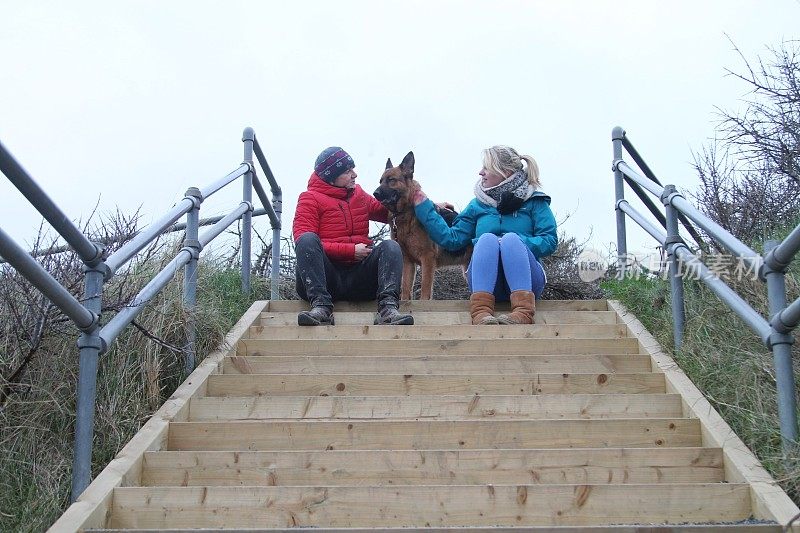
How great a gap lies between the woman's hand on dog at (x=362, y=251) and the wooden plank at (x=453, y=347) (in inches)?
37.8

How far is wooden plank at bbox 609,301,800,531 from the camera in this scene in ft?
11.4

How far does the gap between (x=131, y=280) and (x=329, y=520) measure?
2812 millimetres

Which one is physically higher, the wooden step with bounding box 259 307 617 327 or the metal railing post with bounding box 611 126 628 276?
the metal railing post with bounding box 611 126 628 276

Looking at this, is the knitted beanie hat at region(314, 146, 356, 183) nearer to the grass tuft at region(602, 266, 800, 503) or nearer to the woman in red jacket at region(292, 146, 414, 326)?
the woman in red jacket at region(292, 146, 414, 326)

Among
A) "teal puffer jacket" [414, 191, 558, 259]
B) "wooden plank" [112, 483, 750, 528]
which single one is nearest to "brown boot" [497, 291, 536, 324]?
"teal puffer jacket" [414, 191, 558, 259]

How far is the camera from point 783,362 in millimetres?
3857

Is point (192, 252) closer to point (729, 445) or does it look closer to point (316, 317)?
point (316, 317)

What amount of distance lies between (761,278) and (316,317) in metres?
2.88

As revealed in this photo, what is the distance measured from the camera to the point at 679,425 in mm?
4387

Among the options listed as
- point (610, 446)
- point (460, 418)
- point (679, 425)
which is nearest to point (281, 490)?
point (460, 418)

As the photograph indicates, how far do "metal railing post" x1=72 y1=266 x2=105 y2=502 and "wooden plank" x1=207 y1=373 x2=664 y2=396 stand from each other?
1.23 metres

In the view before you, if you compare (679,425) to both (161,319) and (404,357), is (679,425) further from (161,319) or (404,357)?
(161,319)

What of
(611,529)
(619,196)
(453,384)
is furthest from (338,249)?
(611,529)

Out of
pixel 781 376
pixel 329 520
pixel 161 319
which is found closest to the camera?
pixel 329 520
